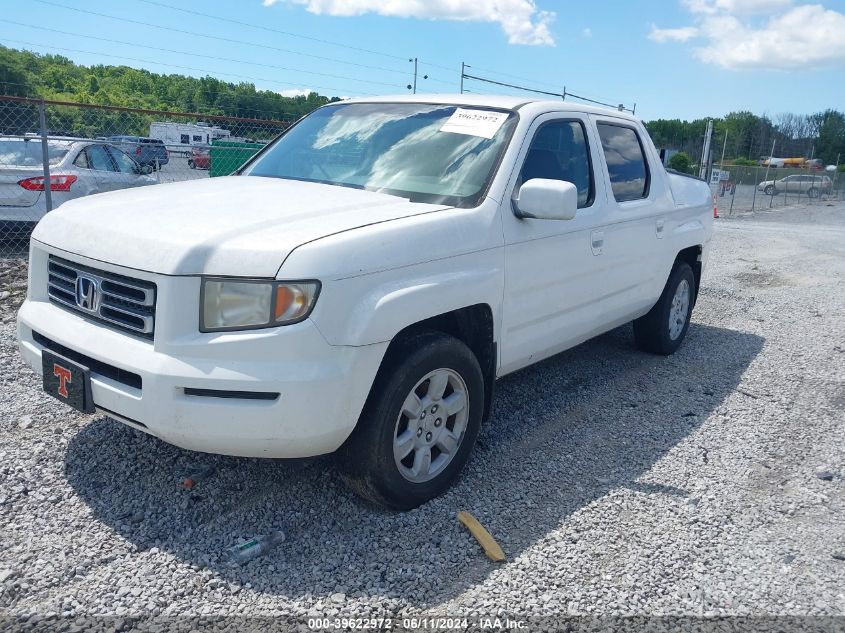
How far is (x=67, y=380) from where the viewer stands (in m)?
3.15

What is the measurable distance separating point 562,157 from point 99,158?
7894 millimetres

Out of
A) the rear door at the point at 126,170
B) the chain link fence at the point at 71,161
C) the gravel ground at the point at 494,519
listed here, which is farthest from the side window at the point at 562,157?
the rear door at the point at 126,170

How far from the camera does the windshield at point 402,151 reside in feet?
12.5

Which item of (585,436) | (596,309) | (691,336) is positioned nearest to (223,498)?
(585,436)

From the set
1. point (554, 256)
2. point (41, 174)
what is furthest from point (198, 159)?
point (554, 256)

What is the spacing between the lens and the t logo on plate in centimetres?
315

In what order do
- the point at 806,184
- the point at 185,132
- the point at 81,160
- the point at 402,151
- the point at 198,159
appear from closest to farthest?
the point at 402,151 → the point at 81,160 → the point at 198,159 → the point at 185,132 → the point at 806,184

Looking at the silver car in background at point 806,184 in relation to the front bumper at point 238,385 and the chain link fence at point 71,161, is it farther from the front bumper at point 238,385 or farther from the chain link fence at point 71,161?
the front bumper at point 238,385

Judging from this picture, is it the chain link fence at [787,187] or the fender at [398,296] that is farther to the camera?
A: the chain link fence at [787,187]

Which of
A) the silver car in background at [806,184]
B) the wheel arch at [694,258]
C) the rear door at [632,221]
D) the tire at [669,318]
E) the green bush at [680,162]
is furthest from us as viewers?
the silver car in background at [806,184]

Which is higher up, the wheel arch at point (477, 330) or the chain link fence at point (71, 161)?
the chain link fence at point (71, 161)

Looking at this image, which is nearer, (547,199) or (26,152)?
(547,199)

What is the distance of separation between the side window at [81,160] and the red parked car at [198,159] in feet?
9.59

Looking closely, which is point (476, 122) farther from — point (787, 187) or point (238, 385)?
point (787, 187)
